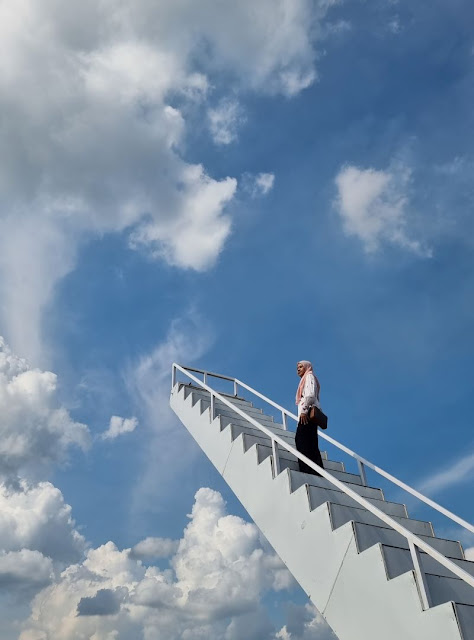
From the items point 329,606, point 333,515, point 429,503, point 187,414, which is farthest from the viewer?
point 187,414

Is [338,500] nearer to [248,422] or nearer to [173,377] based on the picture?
[248,422]

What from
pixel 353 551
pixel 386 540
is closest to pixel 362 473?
pixel 386 540

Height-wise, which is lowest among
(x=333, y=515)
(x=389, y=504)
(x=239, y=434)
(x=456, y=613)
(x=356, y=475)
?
(x=456, y=613)

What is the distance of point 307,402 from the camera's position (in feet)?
25.6

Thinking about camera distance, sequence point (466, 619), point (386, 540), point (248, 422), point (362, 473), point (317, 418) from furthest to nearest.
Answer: point (248, 422), point (362, 473), point (317, 418), point (386, 540), point (466, 619)

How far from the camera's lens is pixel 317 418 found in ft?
25.5

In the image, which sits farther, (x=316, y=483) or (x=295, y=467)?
(x=295, y=467)

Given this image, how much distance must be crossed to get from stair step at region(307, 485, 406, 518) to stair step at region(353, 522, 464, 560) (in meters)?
0.85

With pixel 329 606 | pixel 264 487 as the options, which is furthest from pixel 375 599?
pixel 264 487

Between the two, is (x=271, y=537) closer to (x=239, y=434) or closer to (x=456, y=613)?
(x=239, y=434)

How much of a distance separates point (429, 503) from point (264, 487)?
209 centimetres

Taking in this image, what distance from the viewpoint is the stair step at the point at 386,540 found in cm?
549

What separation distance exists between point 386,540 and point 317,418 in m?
2.21

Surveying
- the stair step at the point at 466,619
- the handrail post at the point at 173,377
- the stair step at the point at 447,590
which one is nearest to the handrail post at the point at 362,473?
the stair step at the point at 447,590
